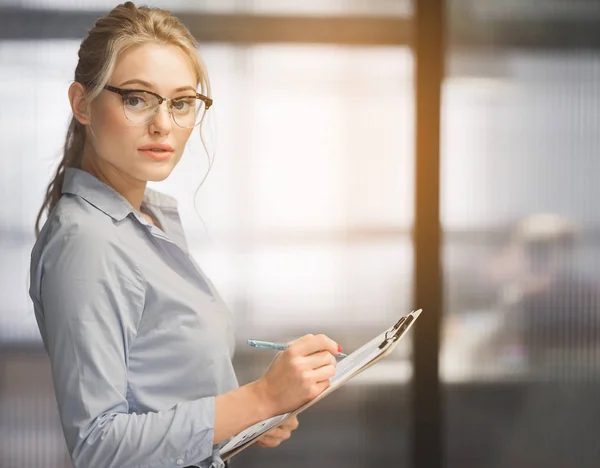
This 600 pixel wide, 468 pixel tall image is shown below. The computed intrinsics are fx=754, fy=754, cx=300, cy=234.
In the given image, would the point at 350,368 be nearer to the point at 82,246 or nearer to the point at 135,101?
the point at 82,246

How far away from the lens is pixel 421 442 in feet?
7.99

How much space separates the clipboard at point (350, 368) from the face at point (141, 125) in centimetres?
40

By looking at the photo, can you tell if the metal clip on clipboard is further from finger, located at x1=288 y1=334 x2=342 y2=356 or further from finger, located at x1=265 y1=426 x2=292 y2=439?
finger, located at x1=265 y1=426 x2=292 y2=439

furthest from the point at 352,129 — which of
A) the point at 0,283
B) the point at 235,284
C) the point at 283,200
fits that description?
the point at 0,283

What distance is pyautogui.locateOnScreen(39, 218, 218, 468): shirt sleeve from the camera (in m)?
0.97

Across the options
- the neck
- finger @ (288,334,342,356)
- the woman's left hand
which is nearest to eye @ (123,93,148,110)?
the neck

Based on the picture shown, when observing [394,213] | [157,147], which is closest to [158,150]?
[157,147]

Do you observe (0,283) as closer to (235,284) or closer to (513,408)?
(235,284)

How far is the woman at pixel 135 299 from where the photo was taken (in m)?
0.98

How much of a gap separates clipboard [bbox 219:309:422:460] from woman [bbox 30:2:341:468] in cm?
3

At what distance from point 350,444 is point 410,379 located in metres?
0.29

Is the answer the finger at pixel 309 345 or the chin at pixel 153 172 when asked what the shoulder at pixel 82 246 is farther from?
the finger at pixel 309 345

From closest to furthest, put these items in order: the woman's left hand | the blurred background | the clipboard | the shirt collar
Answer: the clipboard
the shirt collar
the woman's left hand
the blurred background

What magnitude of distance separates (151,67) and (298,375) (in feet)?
1.62
